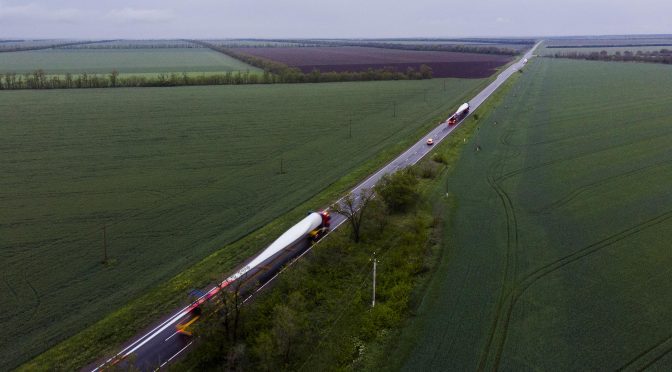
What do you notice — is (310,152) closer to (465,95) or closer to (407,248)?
(407,248)

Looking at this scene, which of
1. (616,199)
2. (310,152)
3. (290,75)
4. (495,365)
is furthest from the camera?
(290,75)

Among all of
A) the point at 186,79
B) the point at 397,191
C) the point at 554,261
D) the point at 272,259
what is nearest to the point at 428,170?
the point at 397,191

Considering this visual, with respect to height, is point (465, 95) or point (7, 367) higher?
point (465, 95)

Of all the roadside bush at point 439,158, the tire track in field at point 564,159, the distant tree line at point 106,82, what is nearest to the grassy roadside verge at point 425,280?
the roadside bush at point 439,158

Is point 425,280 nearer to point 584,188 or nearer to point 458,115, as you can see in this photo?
point 584,188

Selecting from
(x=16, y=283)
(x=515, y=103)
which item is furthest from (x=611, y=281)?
(x=515, y=103)
